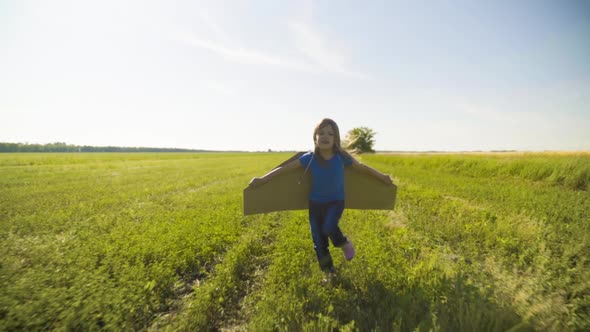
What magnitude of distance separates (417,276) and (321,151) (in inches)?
97.0

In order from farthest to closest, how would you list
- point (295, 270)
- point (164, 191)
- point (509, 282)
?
point (164, 191) < point (295, 270) < point (509, 282)

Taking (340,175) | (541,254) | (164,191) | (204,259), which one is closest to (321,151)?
(340,175)

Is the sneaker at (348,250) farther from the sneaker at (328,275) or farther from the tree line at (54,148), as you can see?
the tree line at (54,148)

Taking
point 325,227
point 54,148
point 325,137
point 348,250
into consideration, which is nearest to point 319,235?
point 325,227

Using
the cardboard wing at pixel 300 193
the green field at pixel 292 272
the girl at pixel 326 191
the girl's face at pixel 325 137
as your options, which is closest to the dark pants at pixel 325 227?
the girl at pixel 326 191

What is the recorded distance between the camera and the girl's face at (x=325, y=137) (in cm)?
330

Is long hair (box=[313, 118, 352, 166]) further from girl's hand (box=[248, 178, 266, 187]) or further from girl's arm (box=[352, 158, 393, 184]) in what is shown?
girl's hand (box=[248, 178, 266, 187])

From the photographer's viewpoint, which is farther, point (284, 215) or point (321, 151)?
point (284, 215)

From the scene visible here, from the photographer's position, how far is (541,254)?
4.13 meters

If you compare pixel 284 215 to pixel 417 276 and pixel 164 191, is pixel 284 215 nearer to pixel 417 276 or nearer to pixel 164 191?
pixel 417 276

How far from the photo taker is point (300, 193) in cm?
396

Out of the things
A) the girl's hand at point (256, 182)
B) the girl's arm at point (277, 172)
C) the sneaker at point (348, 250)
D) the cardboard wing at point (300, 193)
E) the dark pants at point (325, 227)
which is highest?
the girl's arm at point (277, 172)

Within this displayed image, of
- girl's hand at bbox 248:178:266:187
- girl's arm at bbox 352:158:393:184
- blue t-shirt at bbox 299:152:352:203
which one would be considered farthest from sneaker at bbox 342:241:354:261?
girl's hand at bbox 248:178:266:187

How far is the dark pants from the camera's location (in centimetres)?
328
